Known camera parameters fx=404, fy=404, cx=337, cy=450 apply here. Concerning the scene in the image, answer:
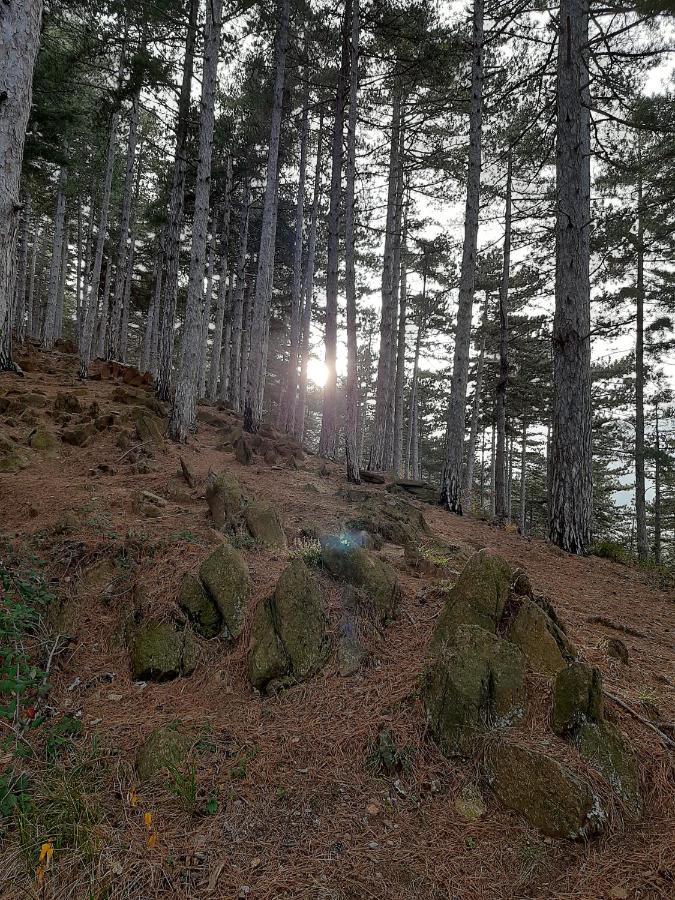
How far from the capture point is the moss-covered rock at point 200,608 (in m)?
3.49

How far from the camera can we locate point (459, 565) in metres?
4.99

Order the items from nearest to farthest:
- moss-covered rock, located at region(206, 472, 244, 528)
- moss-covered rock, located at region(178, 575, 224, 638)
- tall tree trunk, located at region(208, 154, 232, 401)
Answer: moss-covered rock, located at region(178, 575, 224, 638) → moss-covered rock, located at region(206, 472, 244, 528) → tall tree trunk, located at region(208, 154, 232, 401)

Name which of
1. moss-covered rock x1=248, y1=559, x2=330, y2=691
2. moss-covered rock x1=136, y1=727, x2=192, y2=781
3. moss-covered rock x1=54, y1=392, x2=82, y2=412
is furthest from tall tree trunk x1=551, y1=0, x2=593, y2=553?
moss-covered rock x1=54, y1=392, x2=82, y2=412

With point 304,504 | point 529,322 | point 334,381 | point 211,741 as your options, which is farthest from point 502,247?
point 211,741

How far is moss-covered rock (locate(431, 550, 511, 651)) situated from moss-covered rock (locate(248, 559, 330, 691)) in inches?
36.8

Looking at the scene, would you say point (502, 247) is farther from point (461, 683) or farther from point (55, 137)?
point (461, 683)

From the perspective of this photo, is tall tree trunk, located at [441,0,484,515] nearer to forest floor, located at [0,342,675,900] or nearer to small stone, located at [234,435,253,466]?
small stone, located at [234,435,253,466]

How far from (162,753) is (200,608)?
121cm

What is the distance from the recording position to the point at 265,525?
4.96 metres

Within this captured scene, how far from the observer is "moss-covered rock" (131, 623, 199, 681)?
10.4 ft

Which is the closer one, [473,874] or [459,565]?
[473,874]

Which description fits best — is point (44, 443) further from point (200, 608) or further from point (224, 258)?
point (224, 258)

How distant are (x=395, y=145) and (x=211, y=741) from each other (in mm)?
16545

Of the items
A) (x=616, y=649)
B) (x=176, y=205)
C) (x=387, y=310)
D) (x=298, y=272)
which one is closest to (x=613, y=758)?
(x=616, y=649)
